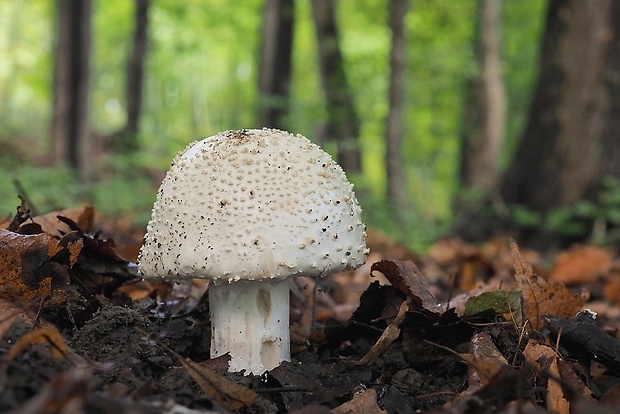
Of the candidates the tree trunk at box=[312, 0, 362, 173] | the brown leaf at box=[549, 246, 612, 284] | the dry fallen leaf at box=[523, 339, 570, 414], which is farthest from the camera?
the tree trunk at box=[312, 0, 362, 173]

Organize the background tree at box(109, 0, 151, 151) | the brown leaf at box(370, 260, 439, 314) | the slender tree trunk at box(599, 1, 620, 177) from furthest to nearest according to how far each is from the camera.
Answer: the background tree at box(109, 0, 151, 151)
the slender tree trunk at box(599, 1, 620, 177)
the brown leaf at box(370, 260, 439, 314)

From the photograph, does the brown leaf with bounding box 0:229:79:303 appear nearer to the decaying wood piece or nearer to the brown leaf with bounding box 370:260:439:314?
the brown leaf with bounding box 370:260:439:314

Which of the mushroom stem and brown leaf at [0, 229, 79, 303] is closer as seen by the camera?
brown leaf at [0, 229, 79, 303]

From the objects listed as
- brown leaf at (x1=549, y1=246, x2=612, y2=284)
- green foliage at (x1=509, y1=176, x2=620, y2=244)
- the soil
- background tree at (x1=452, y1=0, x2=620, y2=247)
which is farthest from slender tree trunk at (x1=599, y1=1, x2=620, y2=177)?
the soil

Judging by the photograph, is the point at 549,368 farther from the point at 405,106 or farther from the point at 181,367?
the point at 405,106

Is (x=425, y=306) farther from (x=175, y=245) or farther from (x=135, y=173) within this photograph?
(x=135, y=173)

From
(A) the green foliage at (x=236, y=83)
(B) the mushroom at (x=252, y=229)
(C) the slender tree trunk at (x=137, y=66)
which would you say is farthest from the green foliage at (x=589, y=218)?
(C) the slender tree trunk at (x=137, y=66)

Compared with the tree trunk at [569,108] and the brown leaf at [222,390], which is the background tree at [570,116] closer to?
the tree trunk at [569,108]

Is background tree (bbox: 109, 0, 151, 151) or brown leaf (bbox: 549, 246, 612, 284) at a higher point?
background tree (bbox: 109, 0, 151, 151)

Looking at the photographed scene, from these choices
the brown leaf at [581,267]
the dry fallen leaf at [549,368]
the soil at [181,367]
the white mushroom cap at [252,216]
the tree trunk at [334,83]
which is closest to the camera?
the soil at [181,367]
